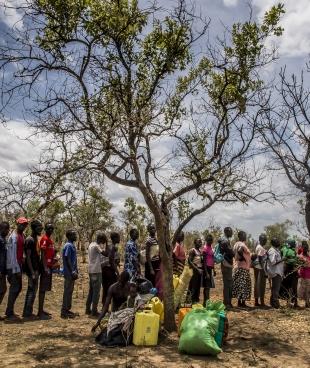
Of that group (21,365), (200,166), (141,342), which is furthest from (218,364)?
(200,166)

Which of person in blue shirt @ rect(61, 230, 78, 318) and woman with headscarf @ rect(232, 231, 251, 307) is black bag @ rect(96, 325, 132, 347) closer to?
person in blue shirt @ rect(61, 230, 78, 318)

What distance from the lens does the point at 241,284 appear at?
9555 mm

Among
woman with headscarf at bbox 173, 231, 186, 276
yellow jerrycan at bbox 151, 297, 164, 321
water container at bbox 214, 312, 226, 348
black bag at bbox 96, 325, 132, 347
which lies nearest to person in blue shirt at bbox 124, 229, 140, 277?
woman with headscarf at bbox 173, 231, 186, 276

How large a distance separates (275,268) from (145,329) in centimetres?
448

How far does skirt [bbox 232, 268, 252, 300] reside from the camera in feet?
31.3

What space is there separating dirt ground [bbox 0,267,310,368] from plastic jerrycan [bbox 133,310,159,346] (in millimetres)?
112

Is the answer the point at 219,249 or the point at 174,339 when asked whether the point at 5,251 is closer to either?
the point at 174,339

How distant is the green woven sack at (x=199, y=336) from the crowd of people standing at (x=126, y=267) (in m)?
1.02

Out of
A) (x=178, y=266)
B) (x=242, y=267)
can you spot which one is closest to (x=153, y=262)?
(x=178, y=266)

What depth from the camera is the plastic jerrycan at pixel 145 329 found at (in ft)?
19.8

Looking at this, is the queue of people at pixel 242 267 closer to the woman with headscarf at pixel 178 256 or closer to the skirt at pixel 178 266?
the woman with headscarf at pixel 178 256

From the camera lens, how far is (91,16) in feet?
21.0

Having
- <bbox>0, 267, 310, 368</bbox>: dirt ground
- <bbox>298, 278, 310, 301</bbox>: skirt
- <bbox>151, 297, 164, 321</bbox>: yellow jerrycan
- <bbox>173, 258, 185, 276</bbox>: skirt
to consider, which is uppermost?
<bbox>173, 258, 185, 276</bbox>: skirt

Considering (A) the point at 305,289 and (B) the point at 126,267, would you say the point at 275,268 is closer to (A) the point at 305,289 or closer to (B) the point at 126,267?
(A) the point at 305,289
